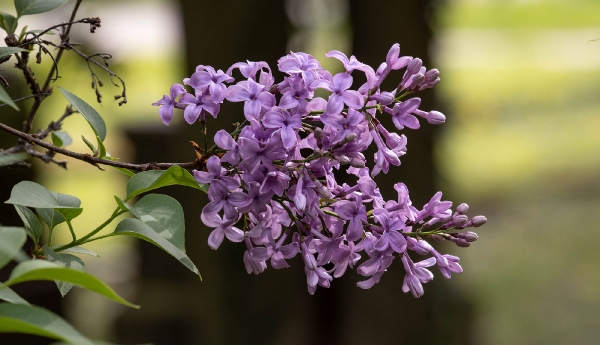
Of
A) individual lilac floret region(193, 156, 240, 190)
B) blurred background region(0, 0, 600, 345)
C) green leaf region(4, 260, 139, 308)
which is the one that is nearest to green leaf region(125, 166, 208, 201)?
individual lilac floret region(193, 156, 240, 190)

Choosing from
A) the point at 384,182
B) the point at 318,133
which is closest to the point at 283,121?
the point at 318,133

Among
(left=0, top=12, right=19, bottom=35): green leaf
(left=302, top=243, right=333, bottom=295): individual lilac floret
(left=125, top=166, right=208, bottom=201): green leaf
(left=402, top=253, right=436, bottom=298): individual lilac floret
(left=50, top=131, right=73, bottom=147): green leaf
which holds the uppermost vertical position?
(left=0, top=12, right=19, bottom=35): green leaf

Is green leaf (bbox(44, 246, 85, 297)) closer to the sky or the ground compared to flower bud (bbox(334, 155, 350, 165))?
closer to the ground

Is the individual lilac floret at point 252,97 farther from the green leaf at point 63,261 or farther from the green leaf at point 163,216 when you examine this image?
the green leaf at point 63,261

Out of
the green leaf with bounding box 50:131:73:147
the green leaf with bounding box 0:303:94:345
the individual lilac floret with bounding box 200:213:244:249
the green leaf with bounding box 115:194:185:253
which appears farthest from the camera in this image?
the green leaf with bounding box 50:131:73:147

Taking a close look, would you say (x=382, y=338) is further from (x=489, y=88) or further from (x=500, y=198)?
(x=489, y=88)

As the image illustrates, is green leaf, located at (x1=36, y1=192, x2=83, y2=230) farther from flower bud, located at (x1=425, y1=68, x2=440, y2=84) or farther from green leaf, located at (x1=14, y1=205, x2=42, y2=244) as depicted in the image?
flower bud, located at (x1=425, y1=68, x2=440, y2=84)

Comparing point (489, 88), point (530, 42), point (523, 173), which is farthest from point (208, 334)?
point (530, 42)
